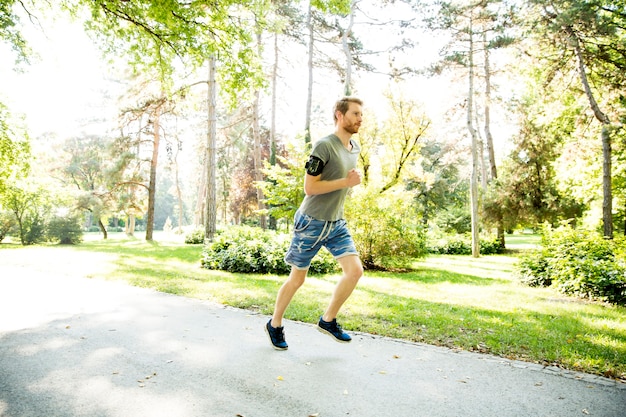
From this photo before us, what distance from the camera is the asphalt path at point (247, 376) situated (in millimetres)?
2543

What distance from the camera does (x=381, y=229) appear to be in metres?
12.1

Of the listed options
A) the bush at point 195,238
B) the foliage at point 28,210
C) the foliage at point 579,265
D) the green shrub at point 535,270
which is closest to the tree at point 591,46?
the green shrub at point 535,270

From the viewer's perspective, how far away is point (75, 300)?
18.6 ft

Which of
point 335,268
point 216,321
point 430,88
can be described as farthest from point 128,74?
point 216,321

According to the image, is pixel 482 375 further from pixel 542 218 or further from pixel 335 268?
pixel 542 218

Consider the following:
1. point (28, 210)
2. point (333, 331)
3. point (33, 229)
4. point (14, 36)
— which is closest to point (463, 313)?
point (333, 331)

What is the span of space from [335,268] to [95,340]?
8.40 metres

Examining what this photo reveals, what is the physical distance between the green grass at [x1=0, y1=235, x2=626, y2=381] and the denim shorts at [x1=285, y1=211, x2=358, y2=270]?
1.42 meters

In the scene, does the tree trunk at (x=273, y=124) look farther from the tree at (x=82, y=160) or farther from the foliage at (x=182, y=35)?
the tree at (x=82, y=160)

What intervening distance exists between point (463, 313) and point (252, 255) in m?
6.50

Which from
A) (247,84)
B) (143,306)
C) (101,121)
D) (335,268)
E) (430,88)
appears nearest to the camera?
(143,306)

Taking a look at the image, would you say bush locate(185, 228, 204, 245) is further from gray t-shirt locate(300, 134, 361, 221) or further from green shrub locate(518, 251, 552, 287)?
gray t-shirt locate(300, 134, 361, 221)

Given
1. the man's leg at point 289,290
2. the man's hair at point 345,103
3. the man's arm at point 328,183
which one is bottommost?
the man's leg at point 289,290

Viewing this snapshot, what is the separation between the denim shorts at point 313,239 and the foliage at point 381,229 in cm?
855
